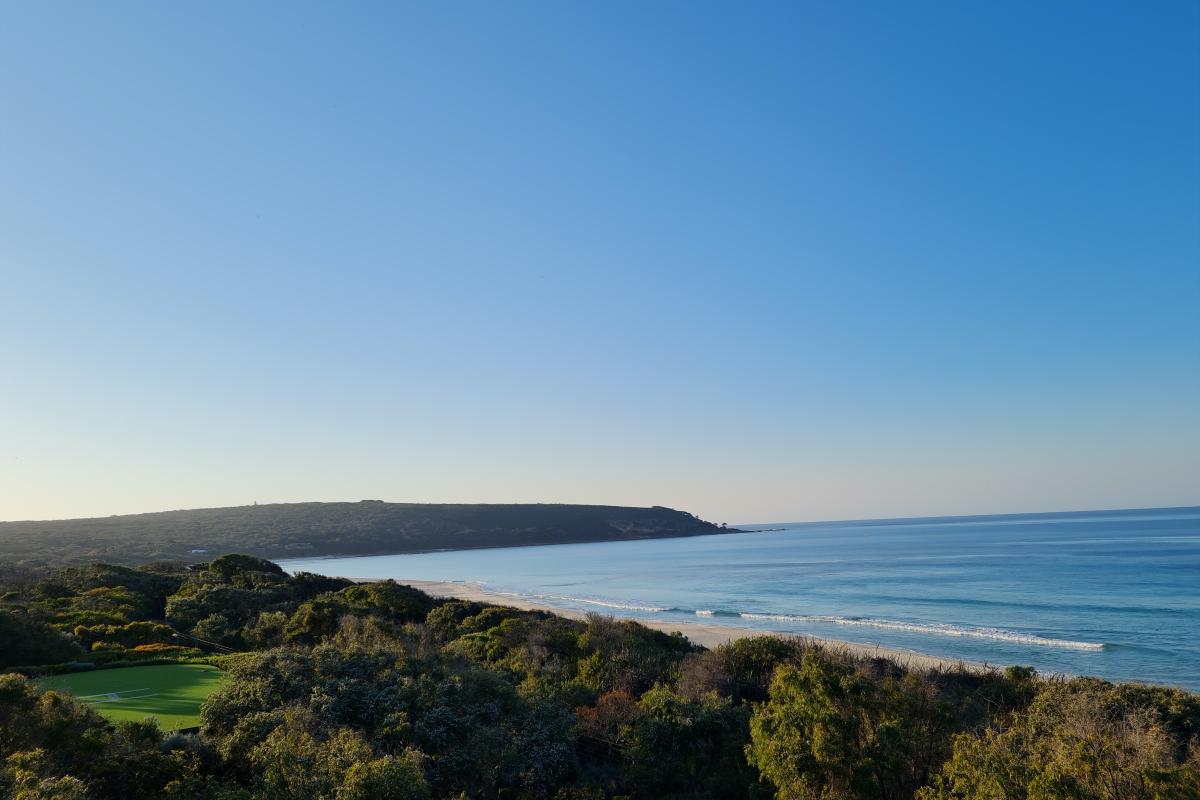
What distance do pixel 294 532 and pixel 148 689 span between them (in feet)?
482

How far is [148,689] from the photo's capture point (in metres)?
17.9

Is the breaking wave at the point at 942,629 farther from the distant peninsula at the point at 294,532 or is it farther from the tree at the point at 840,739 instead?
the distant peninsula at the point at 294,532

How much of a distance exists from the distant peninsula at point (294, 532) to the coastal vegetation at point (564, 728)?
75755 millimetres

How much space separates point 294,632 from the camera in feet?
88.6

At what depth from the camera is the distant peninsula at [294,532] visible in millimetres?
101562

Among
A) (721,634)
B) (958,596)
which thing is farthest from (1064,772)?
(958,596)

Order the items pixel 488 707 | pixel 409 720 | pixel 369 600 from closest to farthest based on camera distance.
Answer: pixel 409 720, pixel 488 707, pixel 369 600

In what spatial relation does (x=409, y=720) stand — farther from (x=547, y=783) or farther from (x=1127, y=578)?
(x=1127, y=578)

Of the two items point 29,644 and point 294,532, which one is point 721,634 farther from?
point 294,532

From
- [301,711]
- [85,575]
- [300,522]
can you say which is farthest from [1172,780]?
[300,522]

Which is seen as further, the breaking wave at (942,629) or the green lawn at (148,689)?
the breaking wave at (942,629)

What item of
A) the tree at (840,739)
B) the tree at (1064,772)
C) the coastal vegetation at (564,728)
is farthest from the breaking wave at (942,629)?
the tree at (1064,772)

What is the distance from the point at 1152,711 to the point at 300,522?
172285 millimetres

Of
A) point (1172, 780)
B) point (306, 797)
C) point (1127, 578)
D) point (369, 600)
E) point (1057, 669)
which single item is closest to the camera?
point (1172, 780)
